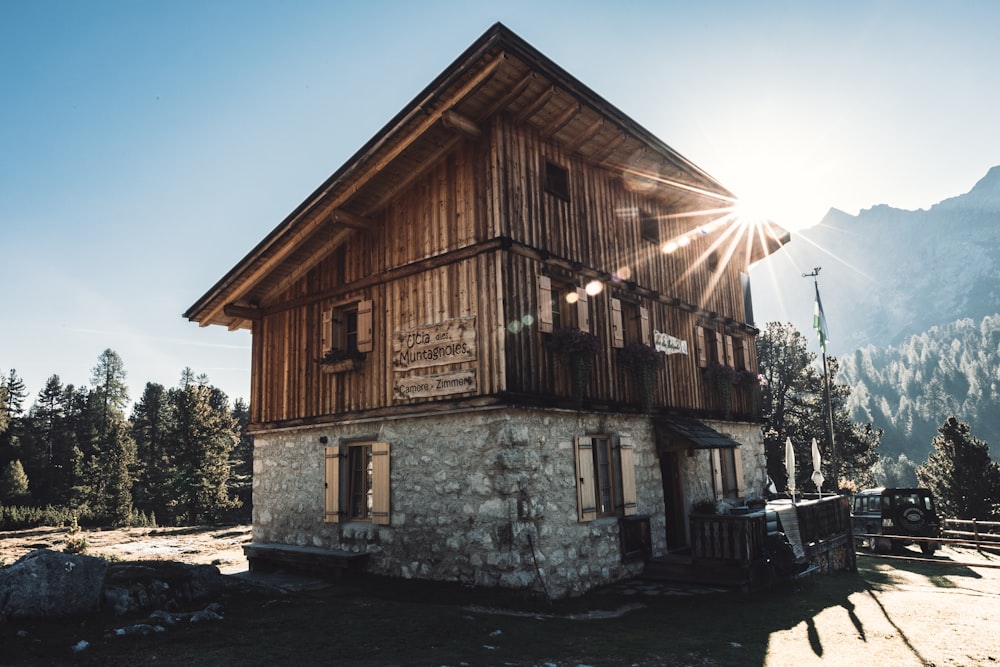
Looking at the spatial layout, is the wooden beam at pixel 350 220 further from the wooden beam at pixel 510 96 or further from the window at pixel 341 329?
the wooden beam at pixel 510 96

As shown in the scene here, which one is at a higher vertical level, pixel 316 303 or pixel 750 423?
pixel 316 303

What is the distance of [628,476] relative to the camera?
476 inches

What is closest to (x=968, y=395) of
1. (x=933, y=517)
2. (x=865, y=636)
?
(x=933, y=517)

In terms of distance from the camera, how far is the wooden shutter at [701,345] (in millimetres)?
16094

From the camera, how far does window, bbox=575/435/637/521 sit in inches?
436

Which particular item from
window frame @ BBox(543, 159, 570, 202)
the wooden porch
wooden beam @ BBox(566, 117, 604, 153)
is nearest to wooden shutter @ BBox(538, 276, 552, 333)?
window frame @ BBox(543, 159, 570, 202)

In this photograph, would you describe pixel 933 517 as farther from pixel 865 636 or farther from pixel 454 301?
pixel 454 301

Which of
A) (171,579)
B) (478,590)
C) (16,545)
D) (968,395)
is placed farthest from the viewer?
(968,395)

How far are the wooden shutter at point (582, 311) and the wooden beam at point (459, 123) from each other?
3500mm

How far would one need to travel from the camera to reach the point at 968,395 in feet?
440

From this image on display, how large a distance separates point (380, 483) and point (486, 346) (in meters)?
3.43

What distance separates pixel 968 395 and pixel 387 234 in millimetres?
159403

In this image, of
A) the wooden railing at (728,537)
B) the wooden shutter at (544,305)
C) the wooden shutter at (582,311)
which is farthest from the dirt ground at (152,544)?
the wooden railing at (728,537)

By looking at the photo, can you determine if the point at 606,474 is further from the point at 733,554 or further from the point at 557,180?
the point at 557,180
